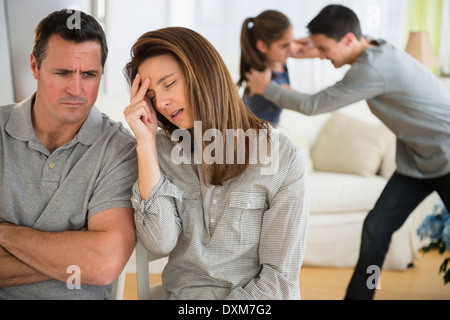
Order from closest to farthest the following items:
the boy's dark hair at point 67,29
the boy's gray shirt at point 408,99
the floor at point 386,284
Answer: the boy's dark hair at point 67,29 → the boy's gray shirt at point 408,99 → the floor at point 386,284

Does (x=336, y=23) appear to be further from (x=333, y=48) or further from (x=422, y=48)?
(x=422, y=48)

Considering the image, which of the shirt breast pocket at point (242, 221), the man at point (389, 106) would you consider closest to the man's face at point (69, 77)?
the shirt breast pocket at point (242, 221)

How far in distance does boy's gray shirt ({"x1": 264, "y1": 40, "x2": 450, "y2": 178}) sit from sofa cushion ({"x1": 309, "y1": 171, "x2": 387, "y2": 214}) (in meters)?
0.79

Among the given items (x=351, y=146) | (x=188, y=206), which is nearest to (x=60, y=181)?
(x=188, y=206)

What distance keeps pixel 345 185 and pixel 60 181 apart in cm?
200

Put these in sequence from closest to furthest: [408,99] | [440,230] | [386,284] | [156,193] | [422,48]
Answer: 1. [156,193]
2. [408,99]
3. [440,230]
4. [386,284]
5. [422,48]

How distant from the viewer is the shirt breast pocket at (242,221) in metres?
1.15

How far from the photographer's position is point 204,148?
1.20 metres

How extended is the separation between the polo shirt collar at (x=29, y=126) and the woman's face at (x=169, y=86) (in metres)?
0.19

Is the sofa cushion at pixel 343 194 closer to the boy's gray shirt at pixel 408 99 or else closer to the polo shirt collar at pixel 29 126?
the boy's gray shirt at pixel 408 99

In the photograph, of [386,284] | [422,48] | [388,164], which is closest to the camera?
[386,284]

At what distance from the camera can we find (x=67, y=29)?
1211 mm

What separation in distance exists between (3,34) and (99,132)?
74 cm
